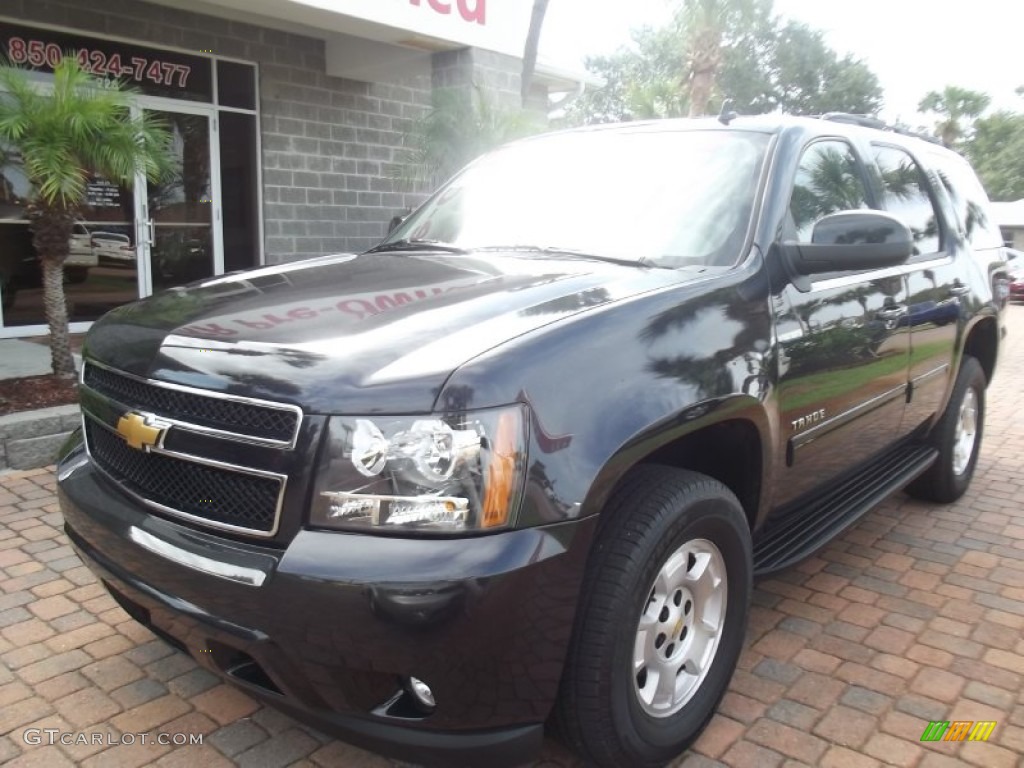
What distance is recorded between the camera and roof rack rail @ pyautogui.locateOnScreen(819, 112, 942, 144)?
13.1 ft

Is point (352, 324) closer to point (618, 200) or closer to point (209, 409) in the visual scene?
point (209, 409)

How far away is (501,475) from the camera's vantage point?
1934 millimetres

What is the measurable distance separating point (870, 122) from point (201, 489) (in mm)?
3762

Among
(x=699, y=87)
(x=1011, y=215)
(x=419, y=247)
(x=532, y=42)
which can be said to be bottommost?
(x=419, y=247)

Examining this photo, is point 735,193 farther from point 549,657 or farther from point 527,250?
point 549,657

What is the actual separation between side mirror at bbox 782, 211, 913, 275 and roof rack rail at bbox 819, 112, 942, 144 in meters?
1.06

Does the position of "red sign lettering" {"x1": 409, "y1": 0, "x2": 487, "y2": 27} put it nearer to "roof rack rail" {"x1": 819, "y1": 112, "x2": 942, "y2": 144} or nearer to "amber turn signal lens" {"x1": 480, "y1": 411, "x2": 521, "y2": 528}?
"roof rack rail" {"x1": 819, "y1": 112, "x2": 942, "y2": 144}

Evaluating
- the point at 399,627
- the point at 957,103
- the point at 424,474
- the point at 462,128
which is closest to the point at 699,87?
the point at 462,128

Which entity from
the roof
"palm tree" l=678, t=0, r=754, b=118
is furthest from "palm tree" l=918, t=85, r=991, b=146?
"palm tree" l=678, t=0, r=754, b=118

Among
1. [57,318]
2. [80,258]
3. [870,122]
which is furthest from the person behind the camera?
[80,258]

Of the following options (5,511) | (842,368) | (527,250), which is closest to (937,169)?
(842,368)

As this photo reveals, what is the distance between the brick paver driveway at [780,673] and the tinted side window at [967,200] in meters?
1.76

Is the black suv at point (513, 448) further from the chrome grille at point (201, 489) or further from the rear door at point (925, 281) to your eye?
the rear door at point (925, 281)

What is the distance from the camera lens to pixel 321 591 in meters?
1.88
